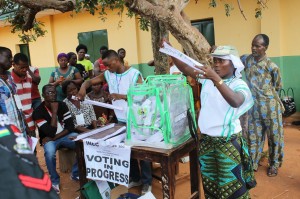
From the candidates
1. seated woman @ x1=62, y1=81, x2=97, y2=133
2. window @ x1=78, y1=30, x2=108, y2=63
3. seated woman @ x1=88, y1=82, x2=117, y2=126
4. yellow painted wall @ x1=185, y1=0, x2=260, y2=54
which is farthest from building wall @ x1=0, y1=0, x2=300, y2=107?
seated woman @ x1=62, y1=81, x2=97, y2=133

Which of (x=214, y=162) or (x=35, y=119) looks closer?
(x=214, y=162)

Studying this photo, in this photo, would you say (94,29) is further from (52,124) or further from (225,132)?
(225,132)

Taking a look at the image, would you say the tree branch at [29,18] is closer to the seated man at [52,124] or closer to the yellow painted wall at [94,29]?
the seated man at [52,124]

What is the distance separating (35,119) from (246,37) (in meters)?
5.50

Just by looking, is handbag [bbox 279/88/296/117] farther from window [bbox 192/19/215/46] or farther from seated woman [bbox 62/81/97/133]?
seated woman [bbox 62/81/97/133]

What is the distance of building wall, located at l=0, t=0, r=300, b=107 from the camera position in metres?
7.05

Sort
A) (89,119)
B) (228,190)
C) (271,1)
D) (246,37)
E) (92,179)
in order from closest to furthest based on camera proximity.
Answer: (228,190) → (92,179) → (89,119) → (271,1) → (246,37)

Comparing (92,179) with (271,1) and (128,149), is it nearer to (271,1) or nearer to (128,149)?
(128,149)

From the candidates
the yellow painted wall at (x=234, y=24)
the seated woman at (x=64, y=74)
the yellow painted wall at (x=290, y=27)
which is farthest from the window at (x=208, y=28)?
the seated woman at (x=64, y=74)

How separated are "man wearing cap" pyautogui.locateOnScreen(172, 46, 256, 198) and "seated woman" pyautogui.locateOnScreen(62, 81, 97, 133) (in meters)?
2.35

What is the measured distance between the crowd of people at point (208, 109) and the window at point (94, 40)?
5.28 meters

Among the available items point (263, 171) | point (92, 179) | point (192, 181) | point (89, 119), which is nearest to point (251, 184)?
point (192, 181)

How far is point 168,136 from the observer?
2.54 m

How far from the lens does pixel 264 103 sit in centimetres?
402
